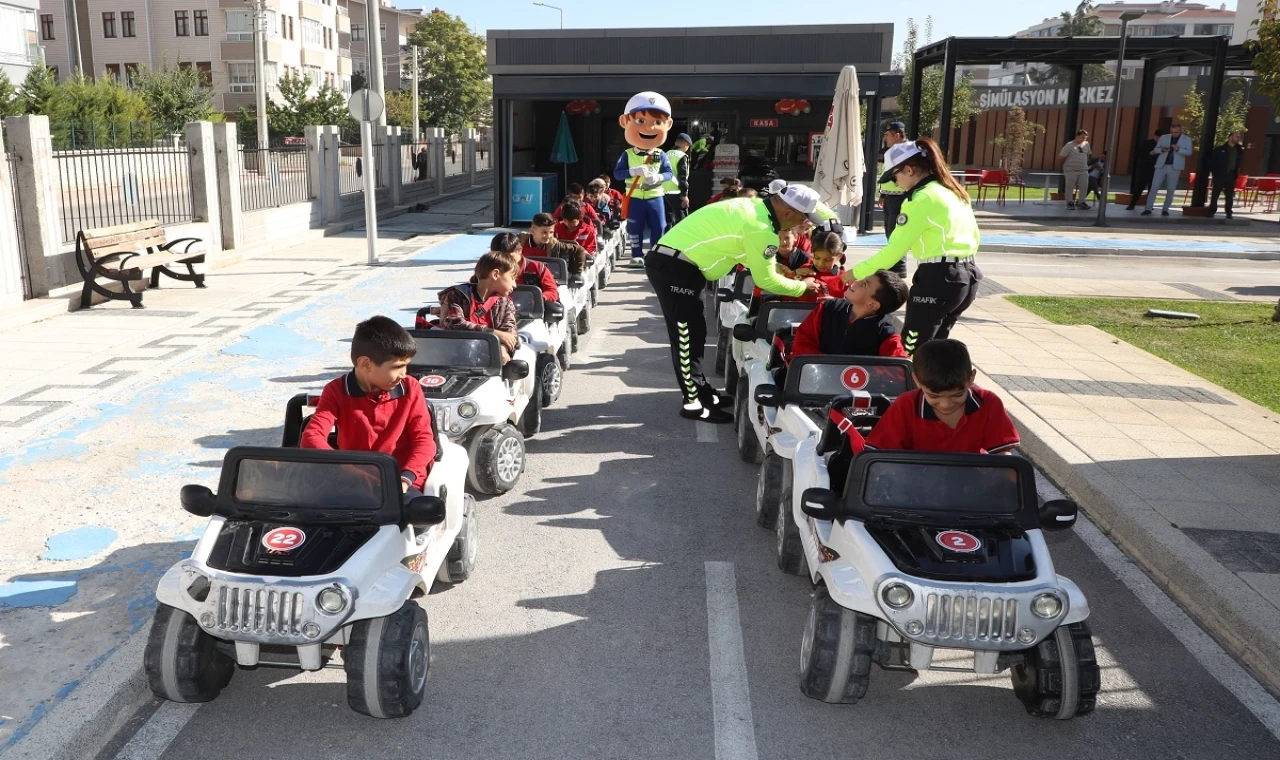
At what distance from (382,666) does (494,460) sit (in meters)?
2.60

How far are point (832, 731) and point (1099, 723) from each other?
3.56 feet

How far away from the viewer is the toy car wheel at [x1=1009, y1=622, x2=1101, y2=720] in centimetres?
401

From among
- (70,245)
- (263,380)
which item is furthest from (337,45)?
(263,380)

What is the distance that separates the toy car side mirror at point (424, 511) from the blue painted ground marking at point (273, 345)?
649 cm

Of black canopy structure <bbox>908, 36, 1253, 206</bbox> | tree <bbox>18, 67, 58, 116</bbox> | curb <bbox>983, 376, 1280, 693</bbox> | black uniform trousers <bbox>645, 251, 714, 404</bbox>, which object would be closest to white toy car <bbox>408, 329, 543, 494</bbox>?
black uniform trousers <bbox>645, 251, 714, 404</bbox>

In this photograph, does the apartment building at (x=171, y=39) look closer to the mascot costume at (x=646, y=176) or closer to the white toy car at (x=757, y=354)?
the mascot costume at (x=646, y=176)

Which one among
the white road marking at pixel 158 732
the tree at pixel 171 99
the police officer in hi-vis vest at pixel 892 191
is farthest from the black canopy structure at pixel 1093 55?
the tree at pixel 171 99

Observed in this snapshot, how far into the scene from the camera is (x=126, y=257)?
Answer: 43.0 feet

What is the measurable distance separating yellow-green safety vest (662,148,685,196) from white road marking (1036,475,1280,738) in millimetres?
9502

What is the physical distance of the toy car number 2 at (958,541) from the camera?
4.18 meters

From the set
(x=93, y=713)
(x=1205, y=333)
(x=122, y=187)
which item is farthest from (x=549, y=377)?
(x=122, y=187)

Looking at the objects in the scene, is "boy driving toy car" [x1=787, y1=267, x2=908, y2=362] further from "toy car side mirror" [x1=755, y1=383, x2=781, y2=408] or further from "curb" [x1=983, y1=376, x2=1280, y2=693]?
"curb" [x1=983, y1=376, x2=1280, y2=693]

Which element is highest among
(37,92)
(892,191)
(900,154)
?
(37,92)

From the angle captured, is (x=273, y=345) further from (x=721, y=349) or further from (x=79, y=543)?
(x=79, y=543)
